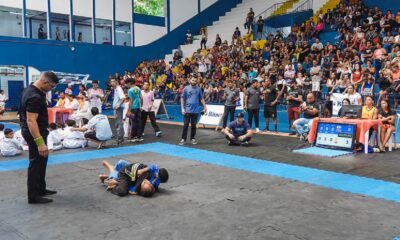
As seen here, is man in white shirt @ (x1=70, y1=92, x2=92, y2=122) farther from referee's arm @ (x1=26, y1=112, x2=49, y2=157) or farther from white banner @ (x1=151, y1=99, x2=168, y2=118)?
referee's arm @ (x1=26, y1=112, x2=49, y2=157)

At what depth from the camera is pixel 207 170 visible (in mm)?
7406

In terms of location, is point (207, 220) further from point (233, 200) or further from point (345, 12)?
point (345, 12)

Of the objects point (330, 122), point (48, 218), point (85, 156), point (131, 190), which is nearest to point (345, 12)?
point (330, 122)

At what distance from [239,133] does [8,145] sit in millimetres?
5554

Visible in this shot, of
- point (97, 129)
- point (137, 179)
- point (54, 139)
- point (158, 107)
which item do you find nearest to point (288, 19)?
point (158, 107)

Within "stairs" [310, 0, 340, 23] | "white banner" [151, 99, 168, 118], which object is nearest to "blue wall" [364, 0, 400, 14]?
"stairs" [310, 0, 340, 23]

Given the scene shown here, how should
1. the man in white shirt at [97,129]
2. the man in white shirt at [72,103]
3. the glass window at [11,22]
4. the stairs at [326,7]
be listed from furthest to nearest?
1. the glass window at [11,22]
2. the stairs at [326,7]
3. the man in white shirt at [72,103]
4. the man in white shirt at [97,129]

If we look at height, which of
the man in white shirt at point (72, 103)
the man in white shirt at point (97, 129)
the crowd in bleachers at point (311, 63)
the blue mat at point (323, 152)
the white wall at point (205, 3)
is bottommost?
the blue mat at point (323, 152)

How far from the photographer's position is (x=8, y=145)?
28.7 ft

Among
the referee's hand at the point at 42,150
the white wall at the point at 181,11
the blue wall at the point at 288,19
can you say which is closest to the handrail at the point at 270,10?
the blue wall at the point at 288,19

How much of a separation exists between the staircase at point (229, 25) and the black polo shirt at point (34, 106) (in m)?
24.6

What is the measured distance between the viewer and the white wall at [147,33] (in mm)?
29094

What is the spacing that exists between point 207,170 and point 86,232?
11.4 feet

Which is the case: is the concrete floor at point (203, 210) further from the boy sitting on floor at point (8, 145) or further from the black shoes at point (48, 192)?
the boy sitting on floor at point (8, 145)
